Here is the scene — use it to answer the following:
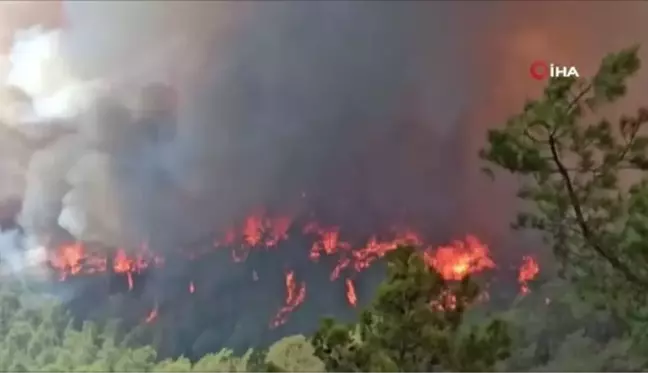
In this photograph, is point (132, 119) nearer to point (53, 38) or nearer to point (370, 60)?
point (53, 38)

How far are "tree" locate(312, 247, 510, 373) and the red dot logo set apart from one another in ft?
1.23

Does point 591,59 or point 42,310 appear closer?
point 42,310

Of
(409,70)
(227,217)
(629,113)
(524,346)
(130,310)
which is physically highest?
(409,70)

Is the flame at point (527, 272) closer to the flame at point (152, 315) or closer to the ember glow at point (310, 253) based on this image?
the ember glow at point (310, 253)

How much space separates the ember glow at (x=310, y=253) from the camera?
1.38 m

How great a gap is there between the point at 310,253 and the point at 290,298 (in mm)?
79

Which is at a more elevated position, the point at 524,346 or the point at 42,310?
the point at 42,310

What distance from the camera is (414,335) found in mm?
1356

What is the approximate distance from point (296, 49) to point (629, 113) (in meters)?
0.57

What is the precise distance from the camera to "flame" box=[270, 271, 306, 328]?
1.40 meters

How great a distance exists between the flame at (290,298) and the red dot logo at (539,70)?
0.52 m

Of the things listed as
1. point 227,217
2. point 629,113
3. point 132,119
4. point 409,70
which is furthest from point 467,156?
point 132,119

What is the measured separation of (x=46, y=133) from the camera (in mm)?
1396

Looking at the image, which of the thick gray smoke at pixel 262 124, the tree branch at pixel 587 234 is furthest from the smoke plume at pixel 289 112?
the tree branch at pixel 587 234
